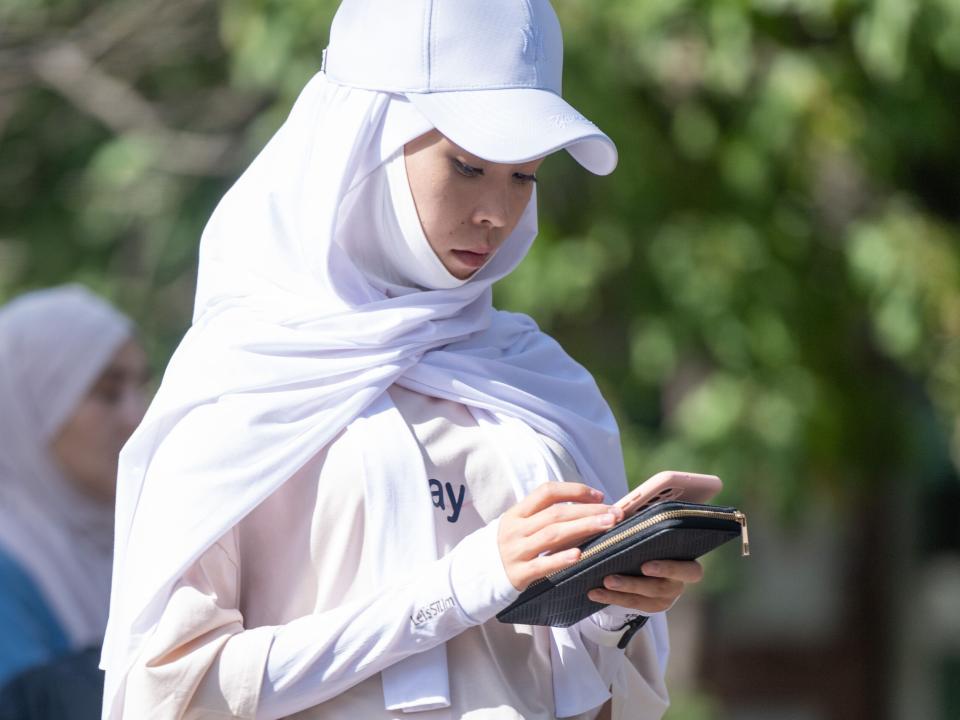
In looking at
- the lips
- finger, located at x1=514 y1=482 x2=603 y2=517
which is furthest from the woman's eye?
finger, located at x1=514 y1=482 x2=603 y2=517

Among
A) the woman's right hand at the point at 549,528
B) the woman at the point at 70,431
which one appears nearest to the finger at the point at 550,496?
the woman's right hand at the point at 549,528

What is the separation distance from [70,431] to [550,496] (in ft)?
8.03

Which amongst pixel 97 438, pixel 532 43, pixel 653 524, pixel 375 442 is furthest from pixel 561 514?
pixel 97 438

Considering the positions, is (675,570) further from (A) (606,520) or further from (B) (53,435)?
(B) (53,435)

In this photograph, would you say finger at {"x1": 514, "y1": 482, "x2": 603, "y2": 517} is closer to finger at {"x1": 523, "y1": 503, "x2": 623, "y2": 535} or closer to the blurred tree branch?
finger at {"x1": 523, "y1": 503, "x2": 623, "y2": 535}

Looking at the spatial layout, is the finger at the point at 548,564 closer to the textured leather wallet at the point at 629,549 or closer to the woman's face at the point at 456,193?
the textured leather wallet at the point at 629,549

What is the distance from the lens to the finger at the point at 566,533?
185cm

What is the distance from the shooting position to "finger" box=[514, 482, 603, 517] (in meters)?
1.88

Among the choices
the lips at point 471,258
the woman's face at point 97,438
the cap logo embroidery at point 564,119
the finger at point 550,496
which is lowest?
the woman's face at point 97,438

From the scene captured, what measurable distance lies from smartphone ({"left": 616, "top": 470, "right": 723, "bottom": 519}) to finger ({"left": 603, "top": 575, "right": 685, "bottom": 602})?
0.09 m

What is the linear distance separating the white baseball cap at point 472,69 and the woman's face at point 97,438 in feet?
7.06

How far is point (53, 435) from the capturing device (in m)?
4.04

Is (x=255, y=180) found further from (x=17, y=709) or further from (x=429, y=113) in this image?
(x=17, y=709)

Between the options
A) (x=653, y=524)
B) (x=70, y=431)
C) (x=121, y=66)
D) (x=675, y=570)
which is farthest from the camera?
(x=121, y=66)
